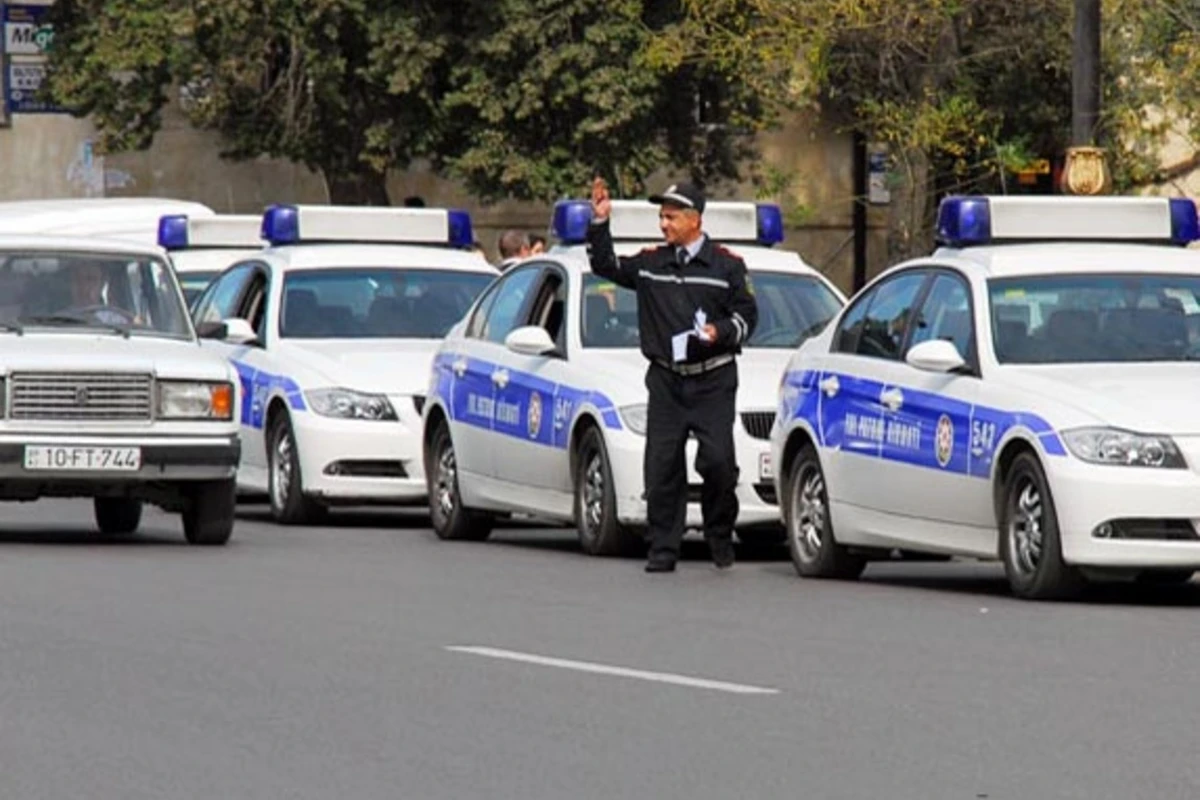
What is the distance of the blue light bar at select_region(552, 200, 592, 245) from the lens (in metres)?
20.1

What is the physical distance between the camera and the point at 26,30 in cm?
5034

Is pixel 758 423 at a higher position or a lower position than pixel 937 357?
lower

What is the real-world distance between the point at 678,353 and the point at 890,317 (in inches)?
39.7

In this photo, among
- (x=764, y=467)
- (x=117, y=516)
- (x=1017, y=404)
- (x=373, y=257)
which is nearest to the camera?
(x=1017, y=404)

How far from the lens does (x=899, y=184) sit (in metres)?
43.3

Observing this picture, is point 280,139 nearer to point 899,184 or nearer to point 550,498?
point 899,184

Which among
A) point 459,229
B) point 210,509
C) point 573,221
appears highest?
point 573,221

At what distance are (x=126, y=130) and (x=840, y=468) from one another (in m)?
31.7

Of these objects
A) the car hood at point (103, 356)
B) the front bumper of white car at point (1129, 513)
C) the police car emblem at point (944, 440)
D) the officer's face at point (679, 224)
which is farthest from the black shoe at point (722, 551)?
the front bumper of white car at point (1129, 513)

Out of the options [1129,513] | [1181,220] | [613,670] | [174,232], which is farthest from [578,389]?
[174,232]

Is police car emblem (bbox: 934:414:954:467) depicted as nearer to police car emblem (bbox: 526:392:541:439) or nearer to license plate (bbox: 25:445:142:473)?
police car emblem (bbox: 526:392:541:439)

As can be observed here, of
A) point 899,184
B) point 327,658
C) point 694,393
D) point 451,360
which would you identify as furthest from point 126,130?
point 327,658

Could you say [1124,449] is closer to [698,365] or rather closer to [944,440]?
[944,440]

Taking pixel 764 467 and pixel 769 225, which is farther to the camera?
pixel 769 225
